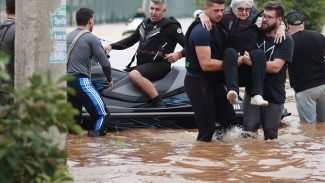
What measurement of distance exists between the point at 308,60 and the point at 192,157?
3568 mm

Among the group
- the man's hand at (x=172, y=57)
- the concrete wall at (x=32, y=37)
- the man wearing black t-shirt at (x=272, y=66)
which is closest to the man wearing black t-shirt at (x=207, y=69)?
the man wearing black t-shirt at (x=272, y=66)

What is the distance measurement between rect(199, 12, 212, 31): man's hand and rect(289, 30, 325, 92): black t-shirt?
2.61 meters

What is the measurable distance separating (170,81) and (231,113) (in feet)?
6.59

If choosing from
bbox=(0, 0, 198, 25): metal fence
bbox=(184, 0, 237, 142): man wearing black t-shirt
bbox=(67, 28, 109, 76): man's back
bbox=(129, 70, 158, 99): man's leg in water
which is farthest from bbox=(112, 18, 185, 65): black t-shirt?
bbox=(0, 0, 198, 25): metal fence

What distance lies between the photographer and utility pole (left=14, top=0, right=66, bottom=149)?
23.5 feet

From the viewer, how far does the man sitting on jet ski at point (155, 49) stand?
37.0 ft

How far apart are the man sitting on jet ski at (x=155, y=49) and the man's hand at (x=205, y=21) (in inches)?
82.4

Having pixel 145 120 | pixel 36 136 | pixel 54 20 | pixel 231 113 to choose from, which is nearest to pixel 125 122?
pixel 145 120

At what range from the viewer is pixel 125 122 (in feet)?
36.5

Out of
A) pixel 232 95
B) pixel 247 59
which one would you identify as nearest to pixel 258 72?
pixel 247 59

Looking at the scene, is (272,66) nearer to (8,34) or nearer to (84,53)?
(84,53)

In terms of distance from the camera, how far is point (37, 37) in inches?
285

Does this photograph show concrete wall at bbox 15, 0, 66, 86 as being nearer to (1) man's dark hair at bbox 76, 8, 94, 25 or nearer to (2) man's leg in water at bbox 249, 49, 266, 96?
(2) man's leg in water at bbox 249, 49, 266, 96

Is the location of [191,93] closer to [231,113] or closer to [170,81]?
[231,113]
